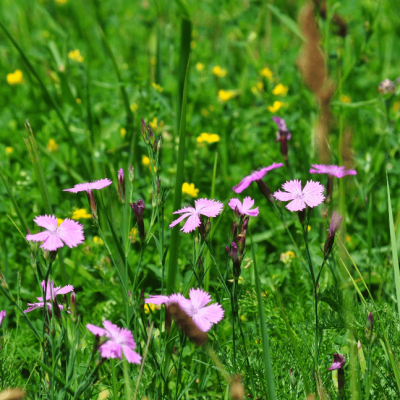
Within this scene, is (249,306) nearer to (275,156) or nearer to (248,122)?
(275,156)

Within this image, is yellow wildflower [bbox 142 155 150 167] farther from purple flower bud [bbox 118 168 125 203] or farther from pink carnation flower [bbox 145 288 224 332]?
pink carnation flower [bbox 145 288 224 332]

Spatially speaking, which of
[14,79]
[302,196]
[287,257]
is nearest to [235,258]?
[302,196]

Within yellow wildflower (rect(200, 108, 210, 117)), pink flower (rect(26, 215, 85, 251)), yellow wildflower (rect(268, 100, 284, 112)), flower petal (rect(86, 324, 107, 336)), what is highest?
yellow wildflower (rect(200, 108, 210, 117))

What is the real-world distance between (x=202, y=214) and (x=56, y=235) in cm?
39

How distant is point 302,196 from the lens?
114 cm

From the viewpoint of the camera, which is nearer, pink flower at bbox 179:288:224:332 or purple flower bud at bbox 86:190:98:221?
pink flower at bbox 179:288:224:332

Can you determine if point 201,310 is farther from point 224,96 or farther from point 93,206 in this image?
point 224,96

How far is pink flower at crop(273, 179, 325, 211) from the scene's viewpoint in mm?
1083

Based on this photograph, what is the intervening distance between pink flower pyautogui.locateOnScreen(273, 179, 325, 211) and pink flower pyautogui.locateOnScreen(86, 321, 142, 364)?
1.55 ft

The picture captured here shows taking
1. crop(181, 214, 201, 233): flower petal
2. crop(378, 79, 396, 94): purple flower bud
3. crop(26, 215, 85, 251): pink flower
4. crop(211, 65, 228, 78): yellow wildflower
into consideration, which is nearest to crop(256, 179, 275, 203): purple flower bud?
crop(181, 214, 201, 233): flower petal

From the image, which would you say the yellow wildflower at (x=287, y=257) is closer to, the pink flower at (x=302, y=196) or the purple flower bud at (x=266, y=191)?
the purple flower bud at (x=266, y=191)

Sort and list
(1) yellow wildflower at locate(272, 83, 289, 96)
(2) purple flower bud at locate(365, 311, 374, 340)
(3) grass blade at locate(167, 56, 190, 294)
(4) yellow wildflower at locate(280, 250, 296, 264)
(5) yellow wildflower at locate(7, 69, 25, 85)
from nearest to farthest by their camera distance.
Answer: (2) purple flower bud at locate(365, 311, 374, 340) → (3) grass blade at locate(167, 56, 190, 294) → (4) yellow wildflower at locate(280, 250, 296, 264) → (1) yellow wildflower at locate(272, 83, 289, 96) → (5) yellow wildflower at locate(7, 69, 25, 85)

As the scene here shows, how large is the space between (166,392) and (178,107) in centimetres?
125

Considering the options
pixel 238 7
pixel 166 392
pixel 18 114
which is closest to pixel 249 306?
pixel 166 392
